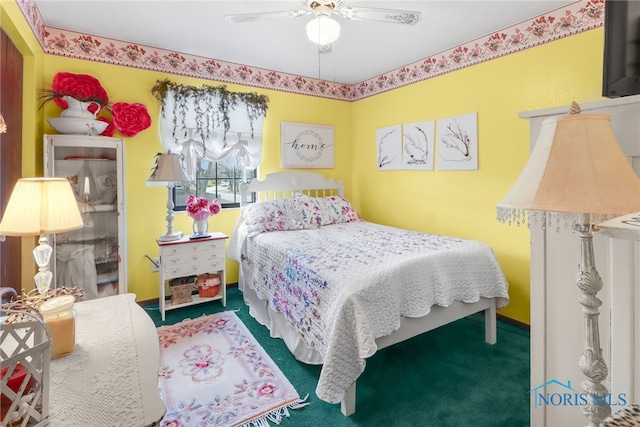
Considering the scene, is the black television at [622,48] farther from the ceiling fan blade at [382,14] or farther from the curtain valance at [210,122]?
the curtain valance at [210,122]

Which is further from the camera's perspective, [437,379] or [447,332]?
[447,332]

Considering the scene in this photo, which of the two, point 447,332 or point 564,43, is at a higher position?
point 564,43

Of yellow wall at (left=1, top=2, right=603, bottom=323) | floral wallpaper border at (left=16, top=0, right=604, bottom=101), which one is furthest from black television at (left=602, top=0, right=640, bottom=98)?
floral wallpaper border at (left=16, top=0, right=604, bottom=101)

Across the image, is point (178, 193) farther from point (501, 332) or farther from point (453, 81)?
point (501, 332)

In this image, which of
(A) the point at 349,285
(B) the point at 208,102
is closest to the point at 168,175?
(B) the point at 208,102

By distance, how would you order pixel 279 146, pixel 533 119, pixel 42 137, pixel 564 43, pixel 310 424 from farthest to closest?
pixel 279 146, pixel 42 137, pixel 564 43, pixel 310 424, pixel 533 119

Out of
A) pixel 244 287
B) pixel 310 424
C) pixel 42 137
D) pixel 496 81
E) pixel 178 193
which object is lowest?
pixel 310 424

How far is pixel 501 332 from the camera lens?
2723mm

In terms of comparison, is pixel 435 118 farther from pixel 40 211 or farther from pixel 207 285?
pixel 40 211

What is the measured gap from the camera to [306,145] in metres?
4.18

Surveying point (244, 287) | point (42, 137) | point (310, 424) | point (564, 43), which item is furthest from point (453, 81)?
point (42, 137)

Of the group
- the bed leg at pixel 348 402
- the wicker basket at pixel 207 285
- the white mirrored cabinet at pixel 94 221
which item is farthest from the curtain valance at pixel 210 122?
the bed leg at pixel 348 402

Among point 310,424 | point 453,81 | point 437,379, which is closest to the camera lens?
point 310,424

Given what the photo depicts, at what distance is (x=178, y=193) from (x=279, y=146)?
1310 mm
